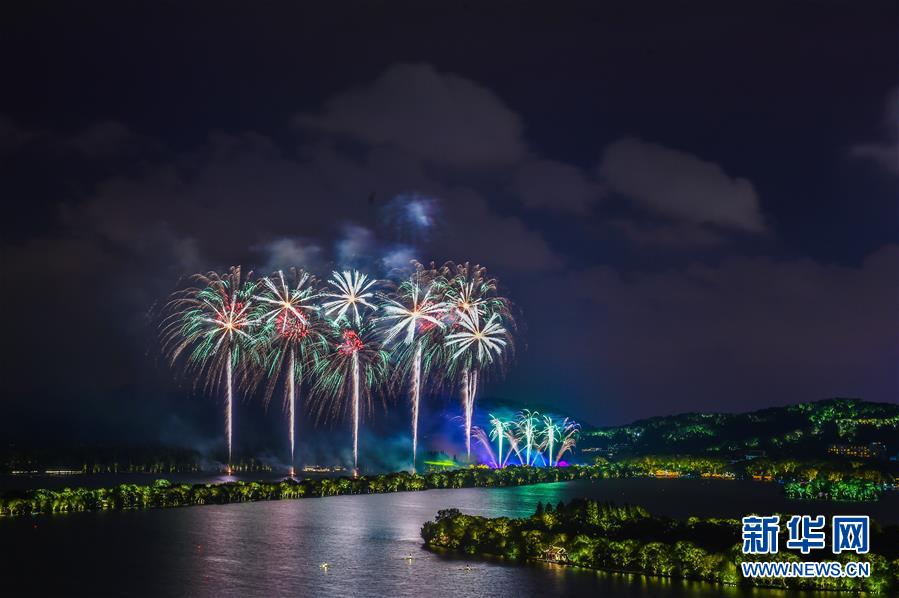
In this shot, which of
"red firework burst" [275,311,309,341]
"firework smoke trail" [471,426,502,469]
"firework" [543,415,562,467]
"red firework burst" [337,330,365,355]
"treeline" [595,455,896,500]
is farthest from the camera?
"firework" [543,415,562,467]

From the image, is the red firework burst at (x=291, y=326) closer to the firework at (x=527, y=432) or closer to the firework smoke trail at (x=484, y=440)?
the firework smoke trail at (x=484, y=440)

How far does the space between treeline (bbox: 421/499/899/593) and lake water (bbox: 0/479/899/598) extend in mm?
1575

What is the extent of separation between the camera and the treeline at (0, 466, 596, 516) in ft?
249

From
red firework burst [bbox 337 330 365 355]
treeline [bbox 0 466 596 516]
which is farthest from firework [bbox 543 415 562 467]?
red firework burst [bbox 337 330 365 355]

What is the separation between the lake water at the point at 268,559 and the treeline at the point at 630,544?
5.17ft

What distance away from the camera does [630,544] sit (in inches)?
2047

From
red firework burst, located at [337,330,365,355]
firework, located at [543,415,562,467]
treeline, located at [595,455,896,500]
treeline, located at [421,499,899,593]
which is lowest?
treeline, located at [595,455,896,500]

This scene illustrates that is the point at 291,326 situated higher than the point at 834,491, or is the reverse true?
the point at 291,326

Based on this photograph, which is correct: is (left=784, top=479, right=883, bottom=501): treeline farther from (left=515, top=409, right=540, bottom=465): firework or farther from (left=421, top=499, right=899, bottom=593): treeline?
(left=421, top=499, right=899, bottom=593): treeline

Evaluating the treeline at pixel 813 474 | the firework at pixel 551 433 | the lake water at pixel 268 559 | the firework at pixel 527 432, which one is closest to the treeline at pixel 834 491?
the treeline at pixel 813 474

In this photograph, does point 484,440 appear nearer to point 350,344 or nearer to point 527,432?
point 527,432

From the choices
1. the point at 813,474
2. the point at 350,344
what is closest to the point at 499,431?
the point at 350,344

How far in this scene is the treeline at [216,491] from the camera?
7600 centimetres

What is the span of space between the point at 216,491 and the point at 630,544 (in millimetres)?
51195
